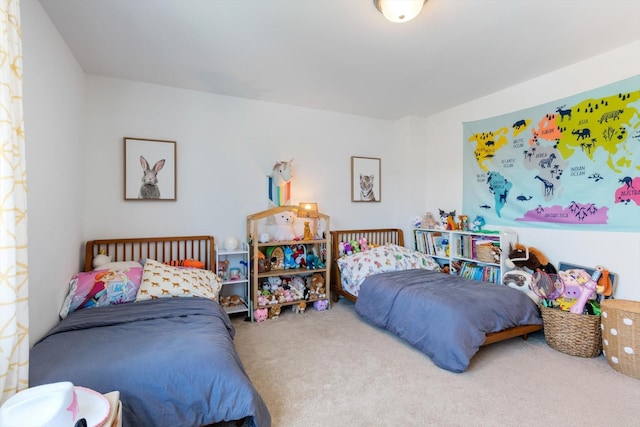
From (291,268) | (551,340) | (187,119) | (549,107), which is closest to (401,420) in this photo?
(551,340)

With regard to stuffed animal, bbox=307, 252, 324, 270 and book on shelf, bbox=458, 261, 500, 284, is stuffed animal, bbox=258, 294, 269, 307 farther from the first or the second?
book on shelf, bbox=458, 261, 500, 284

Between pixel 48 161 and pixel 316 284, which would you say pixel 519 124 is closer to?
pixel 316 284

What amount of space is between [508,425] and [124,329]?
2.30m

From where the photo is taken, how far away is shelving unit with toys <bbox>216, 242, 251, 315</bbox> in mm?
3170

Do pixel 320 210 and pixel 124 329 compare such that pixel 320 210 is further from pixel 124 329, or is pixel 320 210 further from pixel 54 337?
pixel 54 337

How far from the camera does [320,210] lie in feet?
12.8

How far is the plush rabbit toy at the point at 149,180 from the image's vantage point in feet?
9.89

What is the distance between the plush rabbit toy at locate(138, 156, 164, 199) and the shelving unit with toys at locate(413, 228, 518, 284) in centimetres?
323

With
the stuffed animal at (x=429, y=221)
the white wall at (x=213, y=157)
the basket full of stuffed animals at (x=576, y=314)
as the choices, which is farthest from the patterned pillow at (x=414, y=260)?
the basket full of stuffed animals at (x=576, y=314)

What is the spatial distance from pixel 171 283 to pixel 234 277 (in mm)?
861

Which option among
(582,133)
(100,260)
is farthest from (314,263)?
(582,133)

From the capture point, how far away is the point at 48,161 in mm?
1981

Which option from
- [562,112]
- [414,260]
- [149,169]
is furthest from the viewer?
[414,260]

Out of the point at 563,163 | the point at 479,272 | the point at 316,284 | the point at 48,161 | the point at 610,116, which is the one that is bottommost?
the point at 316,284
